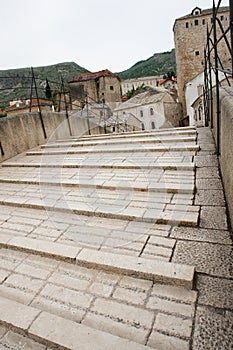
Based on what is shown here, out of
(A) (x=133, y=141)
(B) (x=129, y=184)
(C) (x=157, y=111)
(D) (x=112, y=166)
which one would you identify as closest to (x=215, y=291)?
(B) (x=129, y=184)

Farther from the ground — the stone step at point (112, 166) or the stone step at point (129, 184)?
the stone step at point (112, 166)

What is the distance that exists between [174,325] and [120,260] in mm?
612

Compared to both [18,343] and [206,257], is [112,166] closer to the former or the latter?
[206,257]

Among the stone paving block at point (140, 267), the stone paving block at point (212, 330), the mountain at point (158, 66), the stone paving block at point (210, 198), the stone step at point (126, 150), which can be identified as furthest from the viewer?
the mountain at point (158, 66)

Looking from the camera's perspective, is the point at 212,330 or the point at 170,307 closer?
the point at 212,330

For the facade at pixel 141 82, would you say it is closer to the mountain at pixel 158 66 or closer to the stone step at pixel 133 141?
the mountain at pixel 158 66

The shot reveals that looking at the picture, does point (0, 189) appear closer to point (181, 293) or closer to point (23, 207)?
point (23, 207)

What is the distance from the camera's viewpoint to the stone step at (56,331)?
50.0 inches

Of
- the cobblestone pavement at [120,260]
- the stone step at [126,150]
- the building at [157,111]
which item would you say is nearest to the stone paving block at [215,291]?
A: the cobblestone pavement at [120,260]

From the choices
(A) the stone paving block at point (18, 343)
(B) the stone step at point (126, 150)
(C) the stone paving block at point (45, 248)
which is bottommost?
(A) the stone paving block at point (18, 343)

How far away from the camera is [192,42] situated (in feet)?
91.6

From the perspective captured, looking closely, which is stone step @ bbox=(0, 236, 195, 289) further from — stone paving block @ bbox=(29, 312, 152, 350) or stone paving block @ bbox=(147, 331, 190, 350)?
stone paving block @ bbox=(29, 312, 152, 350)

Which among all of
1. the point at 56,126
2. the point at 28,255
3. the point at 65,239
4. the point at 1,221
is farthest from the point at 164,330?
the point at 56,126

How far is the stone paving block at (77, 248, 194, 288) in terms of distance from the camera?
1.57 m
